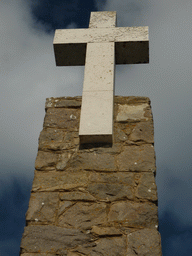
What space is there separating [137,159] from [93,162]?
0.33m

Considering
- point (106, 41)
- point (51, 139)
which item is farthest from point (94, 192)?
point (106, 41)

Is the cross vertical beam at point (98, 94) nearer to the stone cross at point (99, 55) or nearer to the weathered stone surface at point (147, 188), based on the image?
the stone cross at point (99, 55)

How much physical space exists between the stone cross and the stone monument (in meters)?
0.01

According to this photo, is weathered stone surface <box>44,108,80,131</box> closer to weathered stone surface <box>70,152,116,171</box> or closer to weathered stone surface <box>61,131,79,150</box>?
weathered stone surface <box>61,131,79,150</box>

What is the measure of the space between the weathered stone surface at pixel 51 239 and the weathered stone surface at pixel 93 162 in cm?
50

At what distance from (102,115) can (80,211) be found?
814mm

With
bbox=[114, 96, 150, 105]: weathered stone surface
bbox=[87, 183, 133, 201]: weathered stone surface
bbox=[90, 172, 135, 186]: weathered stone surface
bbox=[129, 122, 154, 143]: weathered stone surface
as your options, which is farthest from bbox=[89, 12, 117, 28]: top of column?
bbox=[87, 183, 133, 201]: weathered stone surface

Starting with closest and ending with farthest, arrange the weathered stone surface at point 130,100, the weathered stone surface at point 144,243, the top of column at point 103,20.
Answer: the weathered stone surface at point 144,243, the weathered stone surface at point 130,100, the top of column at point 103,20

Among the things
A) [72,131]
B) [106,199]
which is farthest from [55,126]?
[106,199]

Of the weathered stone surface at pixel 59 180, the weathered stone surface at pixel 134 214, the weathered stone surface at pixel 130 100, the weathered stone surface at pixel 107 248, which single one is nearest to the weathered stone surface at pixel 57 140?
the weathered stone surface at pixel 59 180

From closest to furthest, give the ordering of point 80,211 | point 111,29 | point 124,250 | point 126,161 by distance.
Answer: point 124,250 → point 80,211 → point 126,161 → point 111,29

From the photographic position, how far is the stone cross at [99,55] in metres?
3.01

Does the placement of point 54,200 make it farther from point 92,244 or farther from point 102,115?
point 102,115

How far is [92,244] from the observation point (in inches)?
94.1
